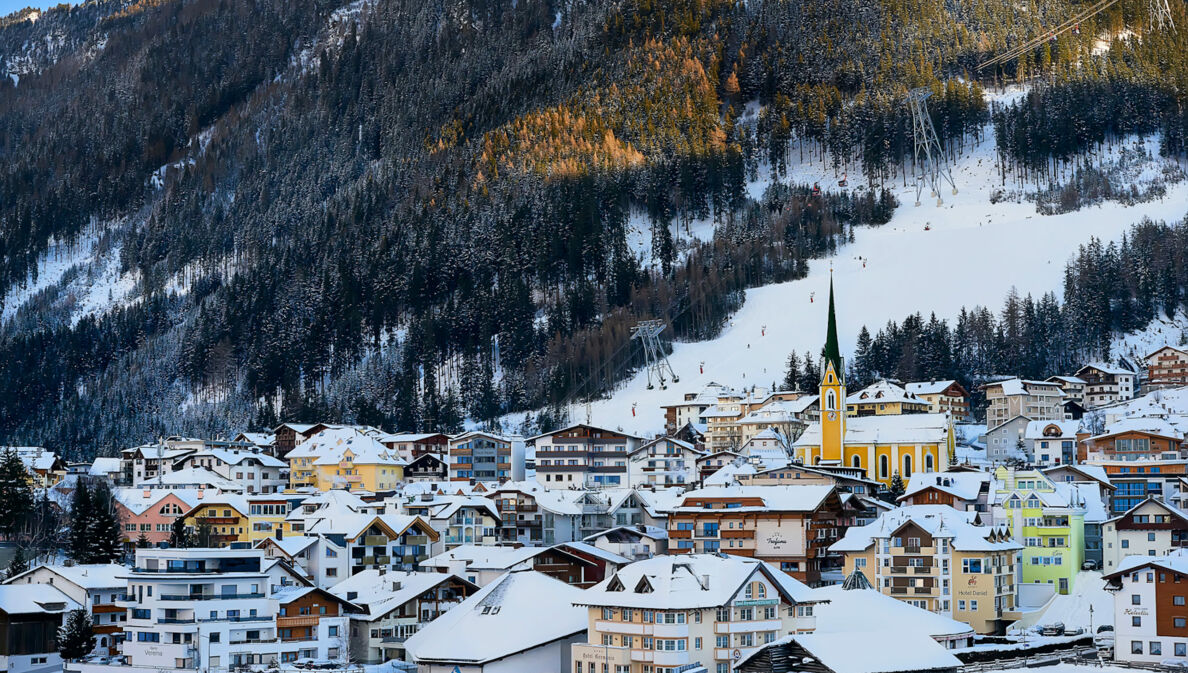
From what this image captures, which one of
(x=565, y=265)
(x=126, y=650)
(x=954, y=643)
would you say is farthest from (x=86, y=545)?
(x=565, y=265)

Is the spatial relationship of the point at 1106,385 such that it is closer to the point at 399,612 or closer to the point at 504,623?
the point at 399,612

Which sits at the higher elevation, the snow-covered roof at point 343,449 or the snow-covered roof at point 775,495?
the snow-covered roof at point 343,449

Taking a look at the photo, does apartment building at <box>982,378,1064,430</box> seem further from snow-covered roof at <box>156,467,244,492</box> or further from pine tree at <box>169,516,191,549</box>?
pine tree at <box>169,516,191,549</box>

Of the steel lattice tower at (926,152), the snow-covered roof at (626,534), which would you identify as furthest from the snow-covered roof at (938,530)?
the steel lattice tower at (926,152)

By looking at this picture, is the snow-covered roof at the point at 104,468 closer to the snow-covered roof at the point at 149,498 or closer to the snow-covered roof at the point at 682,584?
the snow-covered roof at the point at 149,498

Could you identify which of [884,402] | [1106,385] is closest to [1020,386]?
[884,402]

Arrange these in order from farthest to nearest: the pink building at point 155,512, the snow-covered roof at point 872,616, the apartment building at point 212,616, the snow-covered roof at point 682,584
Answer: the pink building at point 155,512
the apartment building at point 212,616
the snow-covered roof at point 872,616
the snow-covered roof at point 682,584
